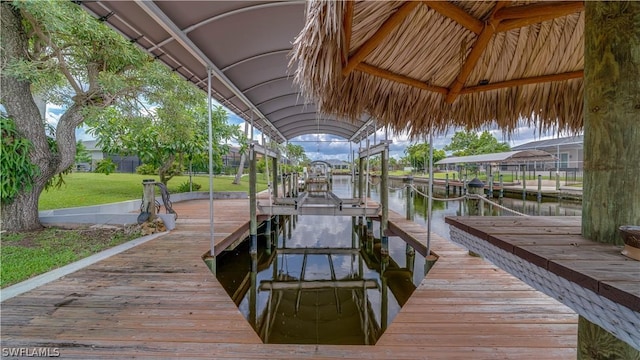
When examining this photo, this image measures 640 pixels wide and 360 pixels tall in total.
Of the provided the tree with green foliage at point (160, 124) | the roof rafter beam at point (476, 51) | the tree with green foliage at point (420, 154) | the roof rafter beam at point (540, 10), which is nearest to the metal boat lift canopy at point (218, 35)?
the roof rafter beam at point (476, 51)

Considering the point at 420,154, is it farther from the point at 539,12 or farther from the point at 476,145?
the point at 539,12

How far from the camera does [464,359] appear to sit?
1.80 m

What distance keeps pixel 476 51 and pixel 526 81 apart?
0.88 meters

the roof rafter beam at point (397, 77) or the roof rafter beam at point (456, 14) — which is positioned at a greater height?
the roof rafter beam at point (456, 14)

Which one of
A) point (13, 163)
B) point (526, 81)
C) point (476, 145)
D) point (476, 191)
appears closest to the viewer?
point (526, 81)

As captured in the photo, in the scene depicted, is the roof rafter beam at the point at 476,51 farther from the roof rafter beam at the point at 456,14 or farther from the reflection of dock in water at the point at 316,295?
the reflection of dock in water at the point at 316,295

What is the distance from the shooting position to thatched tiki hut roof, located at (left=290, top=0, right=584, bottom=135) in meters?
1.64

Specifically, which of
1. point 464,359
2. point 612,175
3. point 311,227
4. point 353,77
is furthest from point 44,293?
point 311,227

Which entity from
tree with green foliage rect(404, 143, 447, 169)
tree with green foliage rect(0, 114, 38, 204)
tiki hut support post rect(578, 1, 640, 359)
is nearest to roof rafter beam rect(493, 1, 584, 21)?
tiki hut support post rect(578, 1, 640, 359)

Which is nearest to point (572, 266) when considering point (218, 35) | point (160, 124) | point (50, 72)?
point (218, 35)

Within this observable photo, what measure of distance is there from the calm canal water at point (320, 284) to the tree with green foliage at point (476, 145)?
2730cm

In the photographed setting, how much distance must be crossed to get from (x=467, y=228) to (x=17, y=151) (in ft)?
22.2

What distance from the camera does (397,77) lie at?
235cm

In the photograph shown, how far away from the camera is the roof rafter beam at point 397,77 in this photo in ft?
7.02
